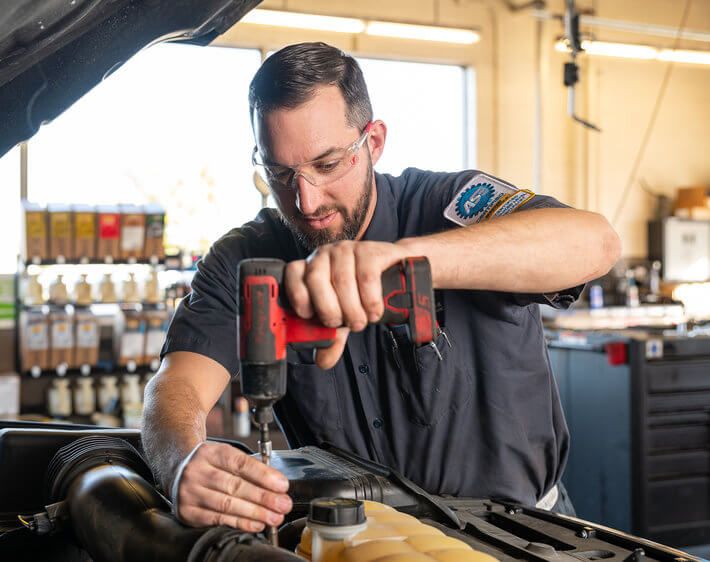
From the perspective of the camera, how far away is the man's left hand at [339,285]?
99 cm

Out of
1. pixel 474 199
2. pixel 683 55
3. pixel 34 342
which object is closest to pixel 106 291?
pixel 34 342

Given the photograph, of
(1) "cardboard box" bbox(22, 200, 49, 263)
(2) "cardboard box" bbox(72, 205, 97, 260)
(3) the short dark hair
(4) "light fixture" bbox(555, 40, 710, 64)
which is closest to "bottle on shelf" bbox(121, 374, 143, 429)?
(2) "cardboard box" bbox(72, 205, 97, 260)

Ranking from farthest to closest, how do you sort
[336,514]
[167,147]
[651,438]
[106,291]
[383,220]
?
1. [167,147]
2. [106,291]
3. [651,438]
4. [383,220]
5. [336,514]

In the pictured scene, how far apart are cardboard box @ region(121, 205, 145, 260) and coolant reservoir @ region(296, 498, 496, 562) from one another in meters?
4.57

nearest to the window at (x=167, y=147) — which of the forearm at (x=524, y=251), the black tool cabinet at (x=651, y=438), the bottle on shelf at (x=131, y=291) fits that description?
the bottle on shelf at (x=131, y=291)

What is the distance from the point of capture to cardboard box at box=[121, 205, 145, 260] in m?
5.27

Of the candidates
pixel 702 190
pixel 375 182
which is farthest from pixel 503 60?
pixel 375 182

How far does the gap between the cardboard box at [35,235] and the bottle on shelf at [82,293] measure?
0.26m

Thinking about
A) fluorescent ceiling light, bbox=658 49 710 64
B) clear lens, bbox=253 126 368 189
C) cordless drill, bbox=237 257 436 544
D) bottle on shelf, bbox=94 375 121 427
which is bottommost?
bottle on shelf, bbox=94 375 121 427

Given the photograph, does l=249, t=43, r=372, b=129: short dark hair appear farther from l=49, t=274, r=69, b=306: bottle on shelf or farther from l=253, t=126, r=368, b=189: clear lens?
l=49, t=274, r=69, b=306: bottle on shelf

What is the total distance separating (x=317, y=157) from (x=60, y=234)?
4.05 meters

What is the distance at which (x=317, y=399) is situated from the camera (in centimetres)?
162

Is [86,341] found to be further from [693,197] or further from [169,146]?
[693,197]

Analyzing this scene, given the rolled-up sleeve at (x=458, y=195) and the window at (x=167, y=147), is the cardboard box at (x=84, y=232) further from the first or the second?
the rolled-up sleeve at (x=458, y=195)
